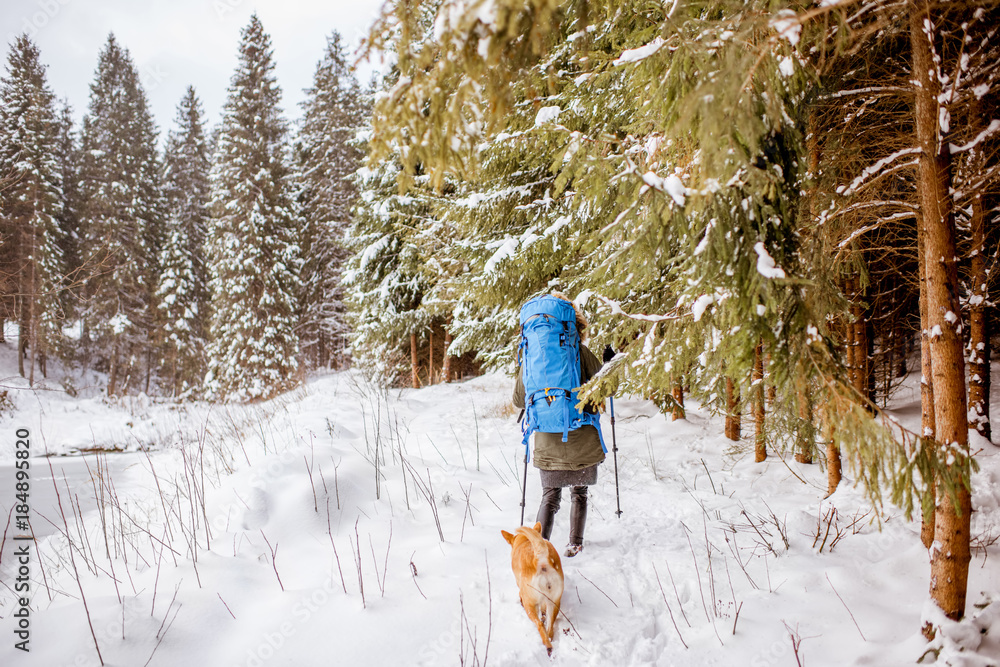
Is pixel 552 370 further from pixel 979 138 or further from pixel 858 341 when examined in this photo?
pixel 858 341

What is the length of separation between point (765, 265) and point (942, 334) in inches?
53.2

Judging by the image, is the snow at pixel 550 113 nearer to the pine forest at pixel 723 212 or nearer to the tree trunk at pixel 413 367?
the pine forest at pixel 723 212

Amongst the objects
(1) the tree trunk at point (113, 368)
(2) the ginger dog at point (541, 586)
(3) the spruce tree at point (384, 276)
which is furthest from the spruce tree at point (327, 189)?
(2) the ginger dog at point (541, 586)

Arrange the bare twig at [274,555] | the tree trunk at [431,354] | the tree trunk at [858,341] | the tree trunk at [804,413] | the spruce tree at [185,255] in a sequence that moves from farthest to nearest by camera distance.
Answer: the spruce tree at [185,255]
the tree trunk at [431,354]
the tree trunk at [858,341]
the bare twig at [274,555]
the tree trunk at [804,413]

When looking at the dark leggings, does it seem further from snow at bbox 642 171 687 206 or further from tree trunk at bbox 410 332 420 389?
tree trunk at bbox 410 332 420 389

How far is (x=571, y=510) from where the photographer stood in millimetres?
3479

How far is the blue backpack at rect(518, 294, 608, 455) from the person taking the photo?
3.40 metres

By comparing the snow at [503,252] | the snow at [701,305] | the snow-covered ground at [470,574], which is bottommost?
the snow-covered ground at [470,574]

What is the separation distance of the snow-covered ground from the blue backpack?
3.46 feet

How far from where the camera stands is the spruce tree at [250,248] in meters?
16.2

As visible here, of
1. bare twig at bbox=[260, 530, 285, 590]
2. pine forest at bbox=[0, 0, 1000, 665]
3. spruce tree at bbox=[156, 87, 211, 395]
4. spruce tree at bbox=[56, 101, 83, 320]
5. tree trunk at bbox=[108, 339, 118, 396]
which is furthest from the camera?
spruce tree at bbox=[56, 101, 83, 320]

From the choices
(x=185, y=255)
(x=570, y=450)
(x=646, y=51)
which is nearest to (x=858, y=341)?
(x=570, y=450)

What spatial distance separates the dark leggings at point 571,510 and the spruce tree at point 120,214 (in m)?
20.4

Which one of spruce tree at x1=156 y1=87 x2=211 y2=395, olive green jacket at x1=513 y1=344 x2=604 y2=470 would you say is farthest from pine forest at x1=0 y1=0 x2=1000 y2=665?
spruce tree at x1=156 y1=87 x2=211 y2=395
